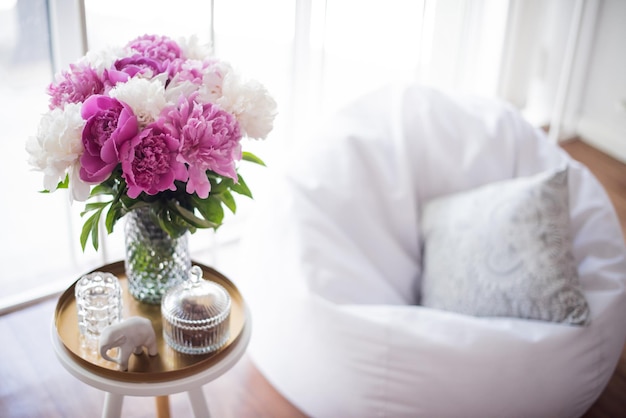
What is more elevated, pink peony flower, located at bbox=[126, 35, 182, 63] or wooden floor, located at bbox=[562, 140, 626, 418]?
pink peony flower, located at bbox=[126, 35, 182, 63]

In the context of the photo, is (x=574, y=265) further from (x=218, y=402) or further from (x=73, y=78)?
(x=73, y=78)

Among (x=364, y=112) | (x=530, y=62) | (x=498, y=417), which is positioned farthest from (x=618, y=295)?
(x=530, y=62)

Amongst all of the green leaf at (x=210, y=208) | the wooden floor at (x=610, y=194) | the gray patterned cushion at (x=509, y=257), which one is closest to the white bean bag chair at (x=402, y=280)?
the gray patterned cushion at (x=509, y=257)

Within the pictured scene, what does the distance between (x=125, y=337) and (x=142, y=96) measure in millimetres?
365

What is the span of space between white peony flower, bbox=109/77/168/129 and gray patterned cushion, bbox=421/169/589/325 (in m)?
0.86

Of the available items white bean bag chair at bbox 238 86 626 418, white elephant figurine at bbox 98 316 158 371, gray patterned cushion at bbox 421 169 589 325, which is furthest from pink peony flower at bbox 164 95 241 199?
gray patterned cushion at bbox 421 169 589 325

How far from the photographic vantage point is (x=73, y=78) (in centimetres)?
104

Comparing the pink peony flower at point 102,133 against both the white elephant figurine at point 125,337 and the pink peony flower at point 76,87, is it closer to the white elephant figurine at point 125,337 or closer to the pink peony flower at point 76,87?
the pink peony flower at point 76,87

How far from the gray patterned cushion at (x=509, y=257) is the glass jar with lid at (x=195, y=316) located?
650 mm

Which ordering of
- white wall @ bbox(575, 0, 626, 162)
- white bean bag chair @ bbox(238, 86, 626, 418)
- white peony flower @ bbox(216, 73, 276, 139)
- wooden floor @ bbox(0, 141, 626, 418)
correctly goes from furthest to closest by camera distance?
white wall @ bbox(575, 0, 626, 162) → wooden floor @ bbox(0, 141, 626, 418) → white bean bag chair @ bbox(238, 86, 626, 418) → white peony flower @ bbox(216, 73, 276, 139)

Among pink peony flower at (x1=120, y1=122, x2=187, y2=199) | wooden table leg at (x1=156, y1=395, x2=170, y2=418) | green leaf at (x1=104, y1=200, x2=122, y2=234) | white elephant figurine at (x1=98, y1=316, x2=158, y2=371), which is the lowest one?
wooden table leg at (x1=156, y1=395, x2=170, y2=418)

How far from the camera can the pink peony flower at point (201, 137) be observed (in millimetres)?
969

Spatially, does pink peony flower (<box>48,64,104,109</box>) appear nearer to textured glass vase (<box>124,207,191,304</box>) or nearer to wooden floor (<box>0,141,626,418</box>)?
textured glass vase (<box>124,207,191,304</box>)

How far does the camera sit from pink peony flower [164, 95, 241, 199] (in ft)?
3.18
